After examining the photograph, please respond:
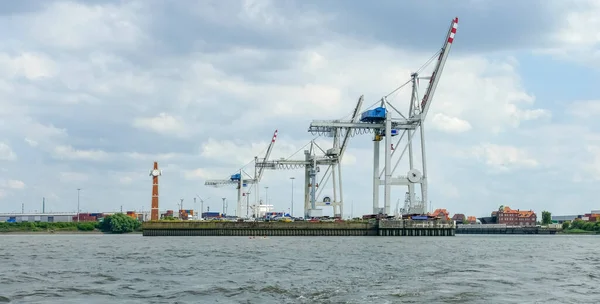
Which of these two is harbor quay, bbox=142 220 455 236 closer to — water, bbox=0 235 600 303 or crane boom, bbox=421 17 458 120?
crane boom, bbox=421 17 458 120

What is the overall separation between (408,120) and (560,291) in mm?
83264

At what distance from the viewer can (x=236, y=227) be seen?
5428 inches

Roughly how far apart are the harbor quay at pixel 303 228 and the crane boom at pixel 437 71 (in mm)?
18307

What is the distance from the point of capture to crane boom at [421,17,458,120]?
118 meters

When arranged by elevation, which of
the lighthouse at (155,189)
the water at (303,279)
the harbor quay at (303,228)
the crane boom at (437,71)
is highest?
the crane boom at (437,71)

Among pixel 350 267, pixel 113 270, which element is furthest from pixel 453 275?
pixel 113 270

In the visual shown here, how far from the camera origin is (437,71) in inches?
4712

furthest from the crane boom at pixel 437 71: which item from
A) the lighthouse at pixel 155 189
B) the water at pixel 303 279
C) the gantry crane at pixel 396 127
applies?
the lighthouse at pixel 155 189

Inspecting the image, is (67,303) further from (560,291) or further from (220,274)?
(560,291)

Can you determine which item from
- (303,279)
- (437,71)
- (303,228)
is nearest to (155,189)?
(303,228)

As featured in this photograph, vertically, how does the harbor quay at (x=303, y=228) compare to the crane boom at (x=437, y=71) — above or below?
below

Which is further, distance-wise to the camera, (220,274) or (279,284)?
(220,274)

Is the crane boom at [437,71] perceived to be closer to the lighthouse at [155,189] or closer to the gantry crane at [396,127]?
the gantry crane at [396,127]

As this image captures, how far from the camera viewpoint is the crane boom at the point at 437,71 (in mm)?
118250
